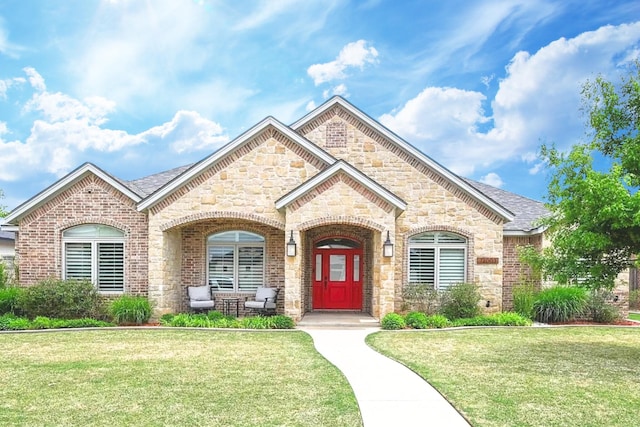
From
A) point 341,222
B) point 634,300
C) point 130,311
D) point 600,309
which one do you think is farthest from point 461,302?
point 634,300

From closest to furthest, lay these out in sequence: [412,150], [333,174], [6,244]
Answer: [333,174], [412,150], [6,244]

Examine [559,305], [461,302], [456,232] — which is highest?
[456,232]

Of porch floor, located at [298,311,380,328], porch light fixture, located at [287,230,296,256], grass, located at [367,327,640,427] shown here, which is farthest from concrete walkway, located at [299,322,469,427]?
porch light fixture, located at [287,230,296,256]

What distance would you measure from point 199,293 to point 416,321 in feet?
22.1

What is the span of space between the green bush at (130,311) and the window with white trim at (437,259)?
8178 millimetres

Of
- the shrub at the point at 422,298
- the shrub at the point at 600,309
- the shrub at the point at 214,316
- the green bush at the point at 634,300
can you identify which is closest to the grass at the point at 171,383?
the shrub at the point at 214,316

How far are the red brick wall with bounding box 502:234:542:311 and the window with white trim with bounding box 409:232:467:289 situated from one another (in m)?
1.68

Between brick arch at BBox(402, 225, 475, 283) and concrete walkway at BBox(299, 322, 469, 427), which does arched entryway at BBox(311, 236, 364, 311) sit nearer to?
brick arch at BBox(402, 225, 475, 283)

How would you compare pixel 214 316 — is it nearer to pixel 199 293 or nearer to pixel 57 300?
pixel 199 293

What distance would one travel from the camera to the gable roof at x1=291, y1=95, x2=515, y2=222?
625 inches

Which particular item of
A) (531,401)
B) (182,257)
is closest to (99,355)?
(182,257)

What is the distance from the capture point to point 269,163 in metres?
15.3

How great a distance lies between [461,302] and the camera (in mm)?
14930

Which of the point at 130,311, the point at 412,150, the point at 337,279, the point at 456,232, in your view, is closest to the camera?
the point at 130,311
